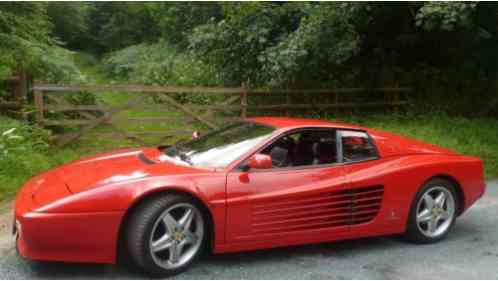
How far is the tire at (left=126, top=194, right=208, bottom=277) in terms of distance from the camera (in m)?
3.91

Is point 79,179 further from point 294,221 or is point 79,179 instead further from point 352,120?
point 352,120

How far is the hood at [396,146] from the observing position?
525cm

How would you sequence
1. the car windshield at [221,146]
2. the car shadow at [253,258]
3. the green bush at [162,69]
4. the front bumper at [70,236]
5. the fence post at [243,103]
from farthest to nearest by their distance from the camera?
the green bush at [162,69] < the fence post at [243,103] < the car windshield at [221,146] < the car shadow at [253,258] < the front bumper at [70,236]

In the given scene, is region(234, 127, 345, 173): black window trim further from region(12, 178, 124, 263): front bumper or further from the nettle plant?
the nettle plant

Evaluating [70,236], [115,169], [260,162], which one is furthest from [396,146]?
[70,236]

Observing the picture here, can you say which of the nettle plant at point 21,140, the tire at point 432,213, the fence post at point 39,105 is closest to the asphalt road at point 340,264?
the tire at point 432,213

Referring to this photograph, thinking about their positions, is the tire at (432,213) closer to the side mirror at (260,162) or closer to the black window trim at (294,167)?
the black window trim at (294,167)

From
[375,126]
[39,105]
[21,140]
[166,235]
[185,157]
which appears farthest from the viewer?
[375,126]

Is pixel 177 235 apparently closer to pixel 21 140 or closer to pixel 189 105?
pixel 21 140

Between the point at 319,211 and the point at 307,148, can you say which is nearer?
the point at 319,211

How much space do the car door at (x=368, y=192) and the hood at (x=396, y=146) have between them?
17cm

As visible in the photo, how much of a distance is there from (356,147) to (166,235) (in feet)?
7.18

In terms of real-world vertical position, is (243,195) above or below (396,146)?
below

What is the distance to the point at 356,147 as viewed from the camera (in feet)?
17.0
